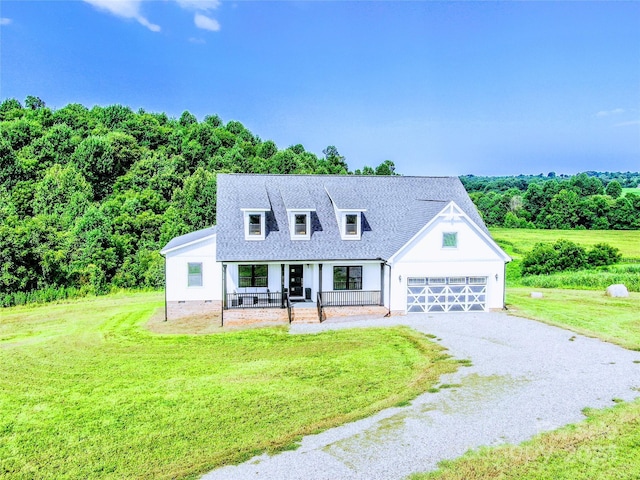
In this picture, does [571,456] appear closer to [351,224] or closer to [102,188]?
[351,224]

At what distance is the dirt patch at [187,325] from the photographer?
66.2 ft

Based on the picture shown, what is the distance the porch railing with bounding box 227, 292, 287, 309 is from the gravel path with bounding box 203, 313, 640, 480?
8.27 meters

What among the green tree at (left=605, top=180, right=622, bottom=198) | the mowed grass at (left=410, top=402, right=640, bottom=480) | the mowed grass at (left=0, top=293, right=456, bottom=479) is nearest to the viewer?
the mowed grass at (left=410, top=402, right=640, bottom=480)

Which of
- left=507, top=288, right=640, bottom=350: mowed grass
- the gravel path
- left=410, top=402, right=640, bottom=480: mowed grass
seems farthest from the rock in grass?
left=410, top=402, right=640, bottom=480: mowed grass

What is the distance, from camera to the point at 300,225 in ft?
76.9

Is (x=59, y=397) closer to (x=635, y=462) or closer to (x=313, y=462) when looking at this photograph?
(x=313, y=462)

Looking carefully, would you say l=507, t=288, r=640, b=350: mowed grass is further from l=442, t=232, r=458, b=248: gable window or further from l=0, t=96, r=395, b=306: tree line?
l=0, t=96, r=395, b=306: tree line

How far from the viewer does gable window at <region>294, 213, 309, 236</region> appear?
76.6 ft

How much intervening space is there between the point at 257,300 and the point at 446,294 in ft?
29.6

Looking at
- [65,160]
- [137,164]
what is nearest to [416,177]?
[137,164]

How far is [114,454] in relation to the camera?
946 cm

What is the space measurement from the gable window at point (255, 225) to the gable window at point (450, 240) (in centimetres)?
880

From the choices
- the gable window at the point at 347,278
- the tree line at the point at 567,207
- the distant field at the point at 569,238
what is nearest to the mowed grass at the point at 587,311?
the gable window at the point at 347,278

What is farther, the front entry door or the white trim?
the front entry door
